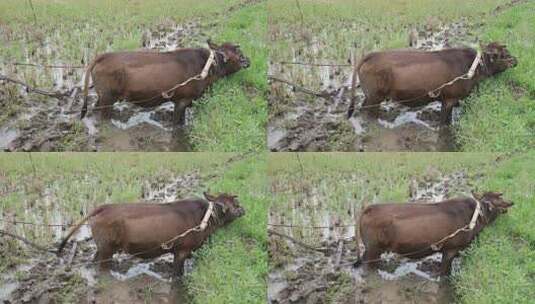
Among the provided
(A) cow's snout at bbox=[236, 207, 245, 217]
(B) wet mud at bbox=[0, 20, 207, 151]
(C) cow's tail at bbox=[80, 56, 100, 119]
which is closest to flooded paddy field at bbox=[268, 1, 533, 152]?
(A) cow's snout at bbox=[236, 207, 245, 217]

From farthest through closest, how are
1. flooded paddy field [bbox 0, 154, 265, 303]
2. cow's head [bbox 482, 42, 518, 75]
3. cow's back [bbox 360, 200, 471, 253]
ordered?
cow's head [bbox 482, 42, 518, 75]
flooded paddy field [bbox 0, 154, 265, 303]
cow's back [bbox 360, 200, 471, 253]

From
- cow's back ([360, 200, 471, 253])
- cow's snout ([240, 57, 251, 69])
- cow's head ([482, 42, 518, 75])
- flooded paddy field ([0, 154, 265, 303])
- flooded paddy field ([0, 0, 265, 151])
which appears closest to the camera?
cow's back ([360, 200, 471, 253])

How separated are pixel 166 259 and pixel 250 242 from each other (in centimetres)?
56

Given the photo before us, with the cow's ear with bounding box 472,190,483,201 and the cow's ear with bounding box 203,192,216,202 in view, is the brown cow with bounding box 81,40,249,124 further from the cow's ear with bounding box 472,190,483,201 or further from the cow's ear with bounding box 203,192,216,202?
the cow's ear with bounding box 472,190,483,201

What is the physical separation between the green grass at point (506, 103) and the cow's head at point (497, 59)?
0.06 m

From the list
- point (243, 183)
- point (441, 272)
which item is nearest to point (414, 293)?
point (441, 272)

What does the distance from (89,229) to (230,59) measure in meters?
1.46

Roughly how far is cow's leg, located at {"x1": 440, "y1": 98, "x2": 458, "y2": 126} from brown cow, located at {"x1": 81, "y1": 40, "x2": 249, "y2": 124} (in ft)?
4.99

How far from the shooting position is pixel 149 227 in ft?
17.6

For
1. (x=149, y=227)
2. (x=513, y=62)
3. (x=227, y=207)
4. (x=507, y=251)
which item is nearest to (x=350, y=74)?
(x=513, y=62)

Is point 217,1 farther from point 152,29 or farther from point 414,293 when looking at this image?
point 414,293

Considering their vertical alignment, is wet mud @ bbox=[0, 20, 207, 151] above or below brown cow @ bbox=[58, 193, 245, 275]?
above

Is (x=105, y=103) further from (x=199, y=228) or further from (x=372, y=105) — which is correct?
(x=372, y=105)

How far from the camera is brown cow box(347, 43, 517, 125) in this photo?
539 centimetres
